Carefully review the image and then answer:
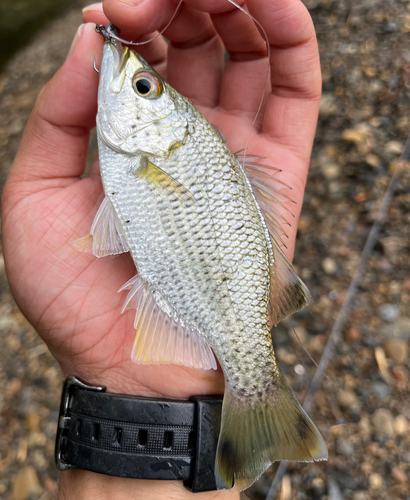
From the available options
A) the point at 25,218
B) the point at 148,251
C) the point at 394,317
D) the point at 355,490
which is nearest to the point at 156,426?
the point at 148,251

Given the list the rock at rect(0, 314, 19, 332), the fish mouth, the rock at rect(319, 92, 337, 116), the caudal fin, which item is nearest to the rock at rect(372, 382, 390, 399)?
the caudal fin

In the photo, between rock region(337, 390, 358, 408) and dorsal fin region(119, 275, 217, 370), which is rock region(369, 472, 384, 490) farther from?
dorsal fin region(119, 275, 217, 370)

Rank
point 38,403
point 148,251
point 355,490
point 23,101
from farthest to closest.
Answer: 1. point 23,101
2. point 38,403
3. point 355,490
4. point 148,251

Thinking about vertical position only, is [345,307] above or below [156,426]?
below

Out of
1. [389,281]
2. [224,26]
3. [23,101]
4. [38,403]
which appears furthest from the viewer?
[23,101]

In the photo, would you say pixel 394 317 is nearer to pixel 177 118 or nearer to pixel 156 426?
pixel 156 426

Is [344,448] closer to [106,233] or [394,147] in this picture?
[106,233]

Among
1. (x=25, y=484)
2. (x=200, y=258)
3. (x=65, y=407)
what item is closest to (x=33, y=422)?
(x=25, y=484)

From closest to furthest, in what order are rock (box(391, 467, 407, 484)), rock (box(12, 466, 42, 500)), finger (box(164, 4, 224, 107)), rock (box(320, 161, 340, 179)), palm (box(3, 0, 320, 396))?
palm (box(3, 0, 320, 396)), finger (box(164, 4, 224, 107)), rock (box(391, 467, 407, 484)), rock (box(12, 466, 42, 500)), rock (box(320, 161, 340, 179))
